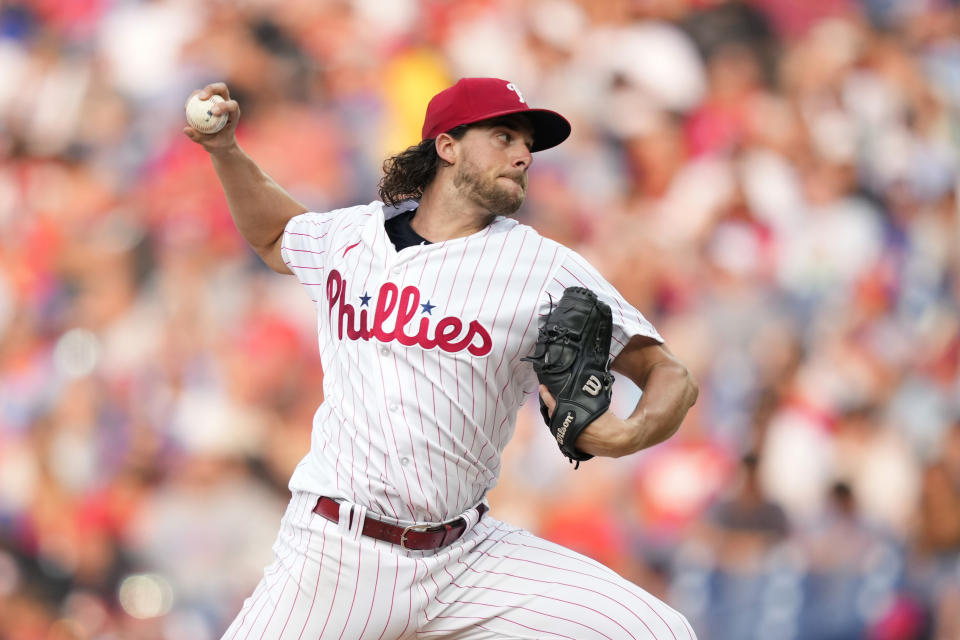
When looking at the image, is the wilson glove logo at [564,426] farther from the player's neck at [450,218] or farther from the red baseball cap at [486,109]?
→ the red baseball cap at [486,109]

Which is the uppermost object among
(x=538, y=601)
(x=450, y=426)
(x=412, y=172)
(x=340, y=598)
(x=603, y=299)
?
(x=412, y=172)

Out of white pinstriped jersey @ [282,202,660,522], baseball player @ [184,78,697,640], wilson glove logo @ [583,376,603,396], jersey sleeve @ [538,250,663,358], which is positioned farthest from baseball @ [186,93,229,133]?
wilson glove logo @ [583,376,603,396]

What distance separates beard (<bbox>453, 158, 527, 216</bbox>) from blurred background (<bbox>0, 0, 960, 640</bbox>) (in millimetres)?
2986

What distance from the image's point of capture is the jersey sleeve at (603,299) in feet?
8.11

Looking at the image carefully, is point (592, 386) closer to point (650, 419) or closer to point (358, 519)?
point (650, 419)

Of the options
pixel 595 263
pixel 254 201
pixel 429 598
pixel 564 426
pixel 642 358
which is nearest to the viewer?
pixel 564 426

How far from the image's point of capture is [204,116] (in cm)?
262

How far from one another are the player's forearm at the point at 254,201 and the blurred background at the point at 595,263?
290cm

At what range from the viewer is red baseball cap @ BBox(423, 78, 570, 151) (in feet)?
8.54

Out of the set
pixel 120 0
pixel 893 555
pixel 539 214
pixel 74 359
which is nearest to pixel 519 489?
pixel 539 214

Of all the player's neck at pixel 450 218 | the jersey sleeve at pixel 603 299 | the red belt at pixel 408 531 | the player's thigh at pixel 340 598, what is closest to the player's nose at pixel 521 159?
the player's neck at pixel 450 218

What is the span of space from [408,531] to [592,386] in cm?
55

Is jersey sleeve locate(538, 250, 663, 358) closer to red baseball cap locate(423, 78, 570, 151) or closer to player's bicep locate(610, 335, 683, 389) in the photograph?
player's bicep locate(610, 335, 683, 389)

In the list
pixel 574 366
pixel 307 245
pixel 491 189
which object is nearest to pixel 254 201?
pixel 307 245
